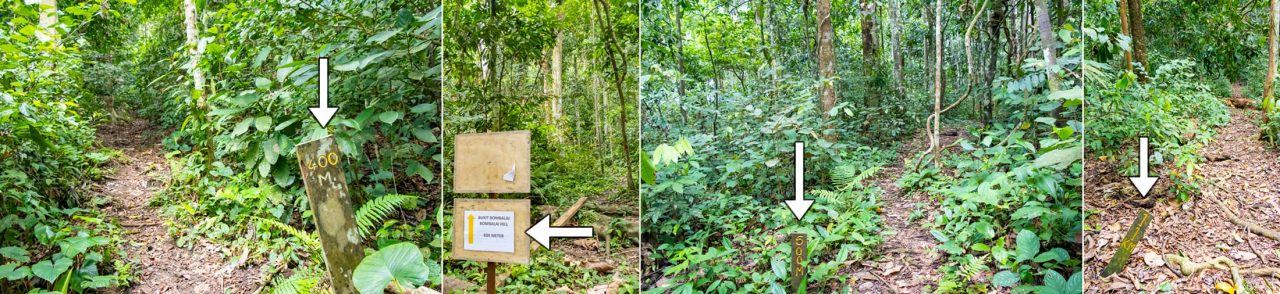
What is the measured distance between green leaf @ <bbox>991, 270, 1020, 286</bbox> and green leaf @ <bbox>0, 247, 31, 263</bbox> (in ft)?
14.5

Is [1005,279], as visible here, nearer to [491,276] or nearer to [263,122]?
[491,276]

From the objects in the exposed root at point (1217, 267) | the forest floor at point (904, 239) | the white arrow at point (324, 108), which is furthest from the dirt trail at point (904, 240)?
the white arrow at point (324, 108)

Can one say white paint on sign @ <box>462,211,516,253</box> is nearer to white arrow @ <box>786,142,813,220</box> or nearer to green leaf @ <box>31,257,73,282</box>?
white arrow @ <box>786,142,813,220</box>

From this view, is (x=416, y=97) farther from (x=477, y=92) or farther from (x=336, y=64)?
(x=477, y=92)

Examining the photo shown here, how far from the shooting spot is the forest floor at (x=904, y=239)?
86.7 inches

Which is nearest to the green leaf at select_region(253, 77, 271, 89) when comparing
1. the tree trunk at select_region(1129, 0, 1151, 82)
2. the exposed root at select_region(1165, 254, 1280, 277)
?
the exposed root at select_region(1165, 254, 1280, 277)

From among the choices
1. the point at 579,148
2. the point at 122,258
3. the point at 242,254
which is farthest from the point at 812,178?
the point at 122,258

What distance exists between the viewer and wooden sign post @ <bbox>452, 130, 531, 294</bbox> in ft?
6.28

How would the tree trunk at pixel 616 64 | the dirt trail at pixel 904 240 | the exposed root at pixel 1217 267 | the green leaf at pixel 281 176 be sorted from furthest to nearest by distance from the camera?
the green leaf at pixel 281 176 → the exposed root at pixel 1217 267 → the dirt trail at pixel 904 240 → the tree trunk at pixel 616 64

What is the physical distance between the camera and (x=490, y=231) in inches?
77.7

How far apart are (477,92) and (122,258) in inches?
108

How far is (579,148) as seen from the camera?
1908mm

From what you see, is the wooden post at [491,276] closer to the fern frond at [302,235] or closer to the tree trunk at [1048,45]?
the fern frond at [302,235]

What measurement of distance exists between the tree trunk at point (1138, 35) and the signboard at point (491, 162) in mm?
3551
